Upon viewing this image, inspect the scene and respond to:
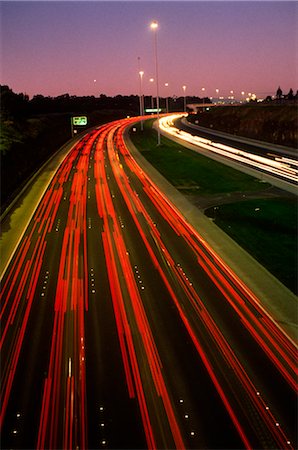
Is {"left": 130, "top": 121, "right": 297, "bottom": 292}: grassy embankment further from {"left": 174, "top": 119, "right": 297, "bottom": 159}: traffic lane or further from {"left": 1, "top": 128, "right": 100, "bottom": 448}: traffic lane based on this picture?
{"left": 1, "top": 128, "right": 100, "bottom": 448}: traffic lane

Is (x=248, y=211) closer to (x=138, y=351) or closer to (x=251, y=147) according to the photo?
(x=138, y=351)

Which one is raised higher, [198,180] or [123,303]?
[198,180]

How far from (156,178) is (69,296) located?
74.4ft

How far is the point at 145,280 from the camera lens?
55.8 ft

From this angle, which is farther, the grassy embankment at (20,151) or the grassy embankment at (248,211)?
the grassy embankment at (20,151)

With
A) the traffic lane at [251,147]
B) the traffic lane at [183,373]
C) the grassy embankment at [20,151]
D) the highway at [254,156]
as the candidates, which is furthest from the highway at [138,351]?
the traffic lane at [251,147]

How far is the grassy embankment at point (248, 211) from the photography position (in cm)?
1895

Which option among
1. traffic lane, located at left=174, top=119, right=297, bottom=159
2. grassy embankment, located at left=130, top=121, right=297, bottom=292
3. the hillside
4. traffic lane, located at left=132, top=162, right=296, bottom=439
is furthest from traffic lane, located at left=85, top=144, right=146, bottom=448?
the hillside

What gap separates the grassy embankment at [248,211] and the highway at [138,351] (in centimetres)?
229

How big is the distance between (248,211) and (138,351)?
15.9 meters

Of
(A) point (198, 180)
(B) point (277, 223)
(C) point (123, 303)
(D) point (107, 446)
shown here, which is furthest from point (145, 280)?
(A) point (198, 180)

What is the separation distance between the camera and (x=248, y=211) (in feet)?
85.5

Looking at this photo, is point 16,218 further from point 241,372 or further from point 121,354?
point 241,372

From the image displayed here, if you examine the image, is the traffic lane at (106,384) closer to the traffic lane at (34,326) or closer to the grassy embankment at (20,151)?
the traffic lane at (34,326)
